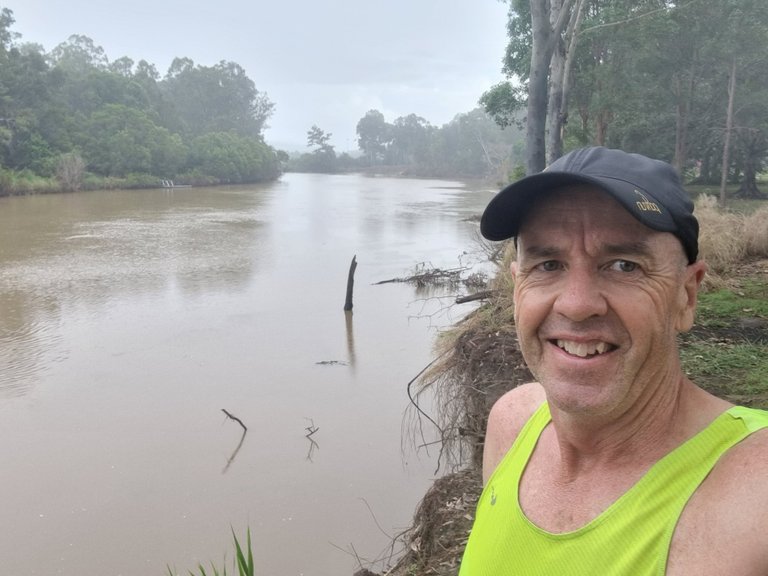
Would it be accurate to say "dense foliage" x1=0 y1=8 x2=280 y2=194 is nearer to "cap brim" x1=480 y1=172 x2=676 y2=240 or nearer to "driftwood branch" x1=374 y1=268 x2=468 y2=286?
"driftwood branch" x1=374 y1=268 x2=468 y2=286

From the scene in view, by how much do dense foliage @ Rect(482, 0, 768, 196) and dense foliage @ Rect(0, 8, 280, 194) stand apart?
24805 mm

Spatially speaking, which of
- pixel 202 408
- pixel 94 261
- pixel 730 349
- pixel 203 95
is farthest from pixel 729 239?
pixel 203 95

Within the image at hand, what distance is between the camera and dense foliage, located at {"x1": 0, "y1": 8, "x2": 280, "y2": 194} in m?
33.8

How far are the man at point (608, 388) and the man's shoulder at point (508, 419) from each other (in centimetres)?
11

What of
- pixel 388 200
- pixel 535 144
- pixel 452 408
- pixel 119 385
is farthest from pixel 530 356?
pixel 388 200

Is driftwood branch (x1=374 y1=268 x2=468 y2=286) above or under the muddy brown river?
above

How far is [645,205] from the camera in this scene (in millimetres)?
936

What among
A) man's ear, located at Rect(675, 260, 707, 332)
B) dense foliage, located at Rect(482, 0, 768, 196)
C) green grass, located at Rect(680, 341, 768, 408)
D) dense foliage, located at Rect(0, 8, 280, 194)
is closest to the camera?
man's ear, located at Rect(675, 260, 707, 332)

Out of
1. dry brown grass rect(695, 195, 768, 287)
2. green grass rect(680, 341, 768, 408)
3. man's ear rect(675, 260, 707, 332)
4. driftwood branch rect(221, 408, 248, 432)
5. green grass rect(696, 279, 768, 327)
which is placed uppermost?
man's ear rect(675, 260, 707, 332)

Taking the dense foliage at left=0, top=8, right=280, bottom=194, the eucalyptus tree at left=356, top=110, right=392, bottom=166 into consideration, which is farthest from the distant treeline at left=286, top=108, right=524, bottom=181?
the dense foliage at left=0, top=8, right=280, bottom=194

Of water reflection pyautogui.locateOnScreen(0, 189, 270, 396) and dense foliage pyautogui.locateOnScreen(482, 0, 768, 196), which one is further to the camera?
dense foliage pyautogui.locateOnScreen(482, 0, 768, 196)

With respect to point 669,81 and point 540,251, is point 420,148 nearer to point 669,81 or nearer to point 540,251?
point 669,81

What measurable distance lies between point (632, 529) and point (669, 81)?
64.3 ft

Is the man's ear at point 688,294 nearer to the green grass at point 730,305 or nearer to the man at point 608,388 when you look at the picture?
the man at point 608,388
